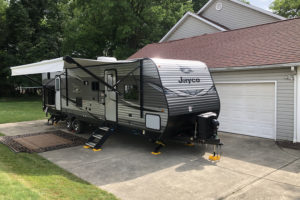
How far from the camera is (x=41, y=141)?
9688 millimetres

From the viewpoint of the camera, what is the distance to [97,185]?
5.60 m

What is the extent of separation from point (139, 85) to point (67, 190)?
394 cm

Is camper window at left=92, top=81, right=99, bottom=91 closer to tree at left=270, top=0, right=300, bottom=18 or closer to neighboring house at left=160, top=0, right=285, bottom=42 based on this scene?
neighboring house at left=160, top=0, right=285, bottom=42

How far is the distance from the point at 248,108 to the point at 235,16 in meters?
9.72

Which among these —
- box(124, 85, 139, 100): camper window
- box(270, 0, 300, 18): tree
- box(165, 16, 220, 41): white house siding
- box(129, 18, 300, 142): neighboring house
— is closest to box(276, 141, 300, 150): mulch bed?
box(129, 18, 300, 142): neighboring house

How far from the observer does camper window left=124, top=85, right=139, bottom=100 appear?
828cm

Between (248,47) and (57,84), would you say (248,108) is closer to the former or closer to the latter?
(248,47)

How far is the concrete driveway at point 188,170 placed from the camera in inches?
207

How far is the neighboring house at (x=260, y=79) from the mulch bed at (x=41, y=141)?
6279mm

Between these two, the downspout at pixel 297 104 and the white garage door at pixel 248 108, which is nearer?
the downspout at pixel 297 104

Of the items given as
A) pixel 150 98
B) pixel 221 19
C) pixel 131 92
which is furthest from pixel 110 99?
pixel 221 19

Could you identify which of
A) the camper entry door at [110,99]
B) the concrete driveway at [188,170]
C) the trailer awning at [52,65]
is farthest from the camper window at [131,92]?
the concrete driveway at [188,170]

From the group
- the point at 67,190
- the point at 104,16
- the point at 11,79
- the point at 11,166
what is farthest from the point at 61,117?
the point at 11,79

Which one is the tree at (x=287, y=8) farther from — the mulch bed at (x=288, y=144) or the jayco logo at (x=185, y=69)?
the jayco logo at (x=185, y=69)
